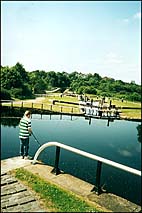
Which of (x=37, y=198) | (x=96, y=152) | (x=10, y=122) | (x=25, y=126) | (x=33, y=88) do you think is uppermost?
(x=33, y=88)

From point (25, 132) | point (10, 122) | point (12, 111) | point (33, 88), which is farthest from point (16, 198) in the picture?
point (33, 88)

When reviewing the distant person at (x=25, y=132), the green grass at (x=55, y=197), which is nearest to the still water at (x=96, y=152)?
the distant person at (x=25, y=132)

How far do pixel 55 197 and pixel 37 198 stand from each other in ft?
1.23

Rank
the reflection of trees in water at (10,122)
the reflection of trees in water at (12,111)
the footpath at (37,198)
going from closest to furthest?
the footpath at (37,198) → the reflection of trees in water at (10,122) → the reflection of trees in water at (12,111)

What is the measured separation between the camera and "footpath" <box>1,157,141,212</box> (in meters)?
5.18

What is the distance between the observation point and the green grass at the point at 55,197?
510 cm

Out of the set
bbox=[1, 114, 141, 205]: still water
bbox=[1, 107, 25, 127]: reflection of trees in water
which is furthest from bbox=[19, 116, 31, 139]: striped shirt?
bbox=[1, 107, 25, 127]: reflection of trees in water

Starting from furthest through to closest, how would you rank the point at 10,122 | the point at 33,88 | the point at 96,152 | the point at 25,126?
the point at 33,88 → the point at 10,122 → the point at 96,152 → the point at 25,126

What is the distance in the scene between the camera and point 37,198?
551cm

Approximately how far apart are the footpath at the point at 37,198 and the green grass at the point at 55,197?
15cm

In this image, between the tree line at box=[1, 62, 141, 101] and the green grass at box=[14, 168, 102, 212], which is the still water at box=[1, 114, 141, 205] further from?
the tree line at box=[1, 62, 141, 101]

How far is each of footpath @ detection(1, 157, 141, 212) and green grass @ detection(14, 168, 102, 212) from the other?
0.15 metres

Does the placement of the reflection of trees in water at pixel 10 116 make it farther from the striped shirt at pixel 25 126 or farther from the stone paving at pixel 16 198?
the stone paving at pixel 16 198

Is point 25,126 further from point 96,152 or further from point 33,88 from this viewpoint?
point 33,88
